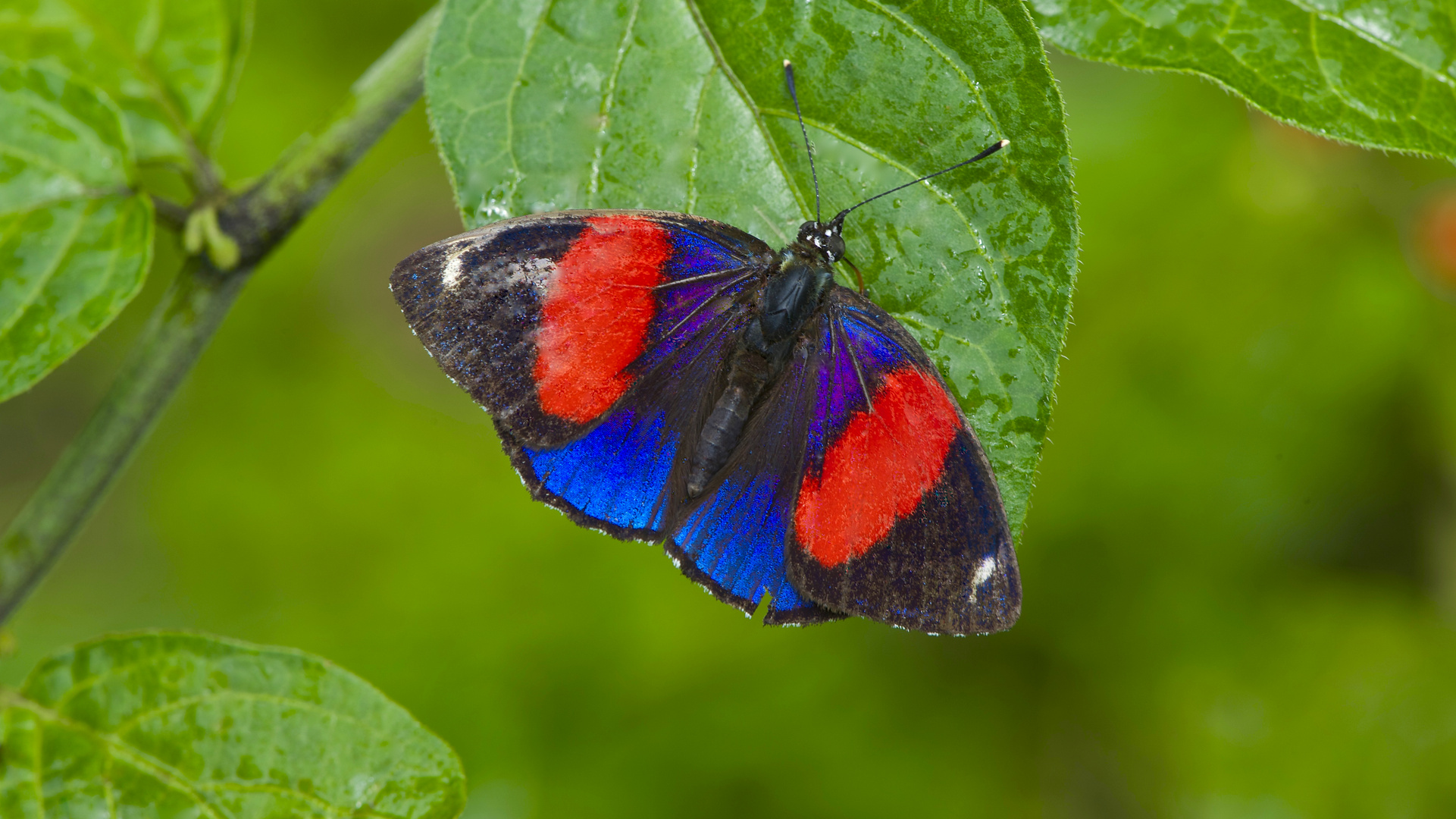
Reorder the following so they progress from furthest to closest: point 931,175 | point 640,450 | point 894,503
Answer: point 640,450
point 894,503
point 931,175

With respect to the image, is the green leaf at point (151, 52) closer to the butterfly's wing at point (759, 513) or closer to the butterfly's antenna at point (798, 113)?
the butterfly's antenna at point (798, 113)

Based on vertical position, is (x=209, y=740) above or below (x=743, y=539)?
below

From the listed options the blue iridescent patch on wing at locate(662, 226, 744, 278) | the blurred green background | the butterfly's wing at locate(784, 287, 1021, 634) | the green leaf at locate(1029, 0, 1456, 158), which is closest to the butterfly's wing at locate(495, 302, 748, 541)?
the blue iridescent patch on wing at locate(662, 226, 744, 278)

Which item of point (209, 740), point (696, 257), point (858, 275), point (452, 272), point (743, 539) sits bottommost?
point (209, 740)

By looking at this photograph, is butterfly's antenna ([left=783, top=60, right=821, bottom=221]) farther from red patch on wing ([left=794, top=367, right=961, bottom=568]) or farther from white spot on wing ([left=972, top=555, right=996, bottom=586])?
white spot on wing ([left=972, top=555, right=996, bottom=586])

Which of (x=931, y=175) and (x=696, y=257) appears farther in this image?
(x=696, y=257)

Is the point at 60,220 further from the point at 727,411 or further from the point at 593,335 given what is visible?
the point at 727,411

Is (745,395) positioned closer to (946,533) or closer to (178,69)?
(946,533)

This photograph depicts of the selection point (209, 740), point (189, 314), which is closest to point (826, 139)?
point (189, 314)
